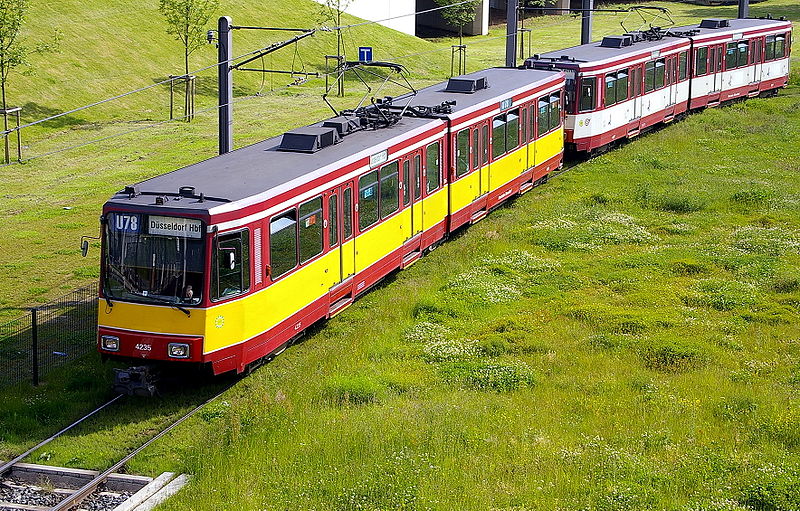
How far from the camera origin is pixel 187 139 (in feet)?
132

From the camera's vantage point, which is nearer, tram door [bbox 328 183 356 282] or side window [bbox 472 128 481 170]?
tram door [bbox 328 183 356 282]

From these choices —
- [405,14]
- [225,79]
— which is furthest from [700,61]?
[405,14]

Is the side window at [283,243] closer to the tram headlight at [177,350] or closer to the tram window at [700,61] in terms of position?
the tram headlight at [177,350]

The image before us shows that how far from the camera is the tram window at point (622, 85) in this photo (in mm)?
33844

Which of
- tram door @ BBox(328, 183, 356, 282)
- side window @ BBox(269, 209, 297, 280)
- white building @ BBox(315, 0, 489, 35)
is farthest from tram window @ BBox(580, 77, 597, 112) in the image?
white building @ BBox(315, 0, 489, 35)

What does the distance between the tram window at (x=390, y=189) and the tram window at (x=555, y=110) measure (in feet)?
33.8

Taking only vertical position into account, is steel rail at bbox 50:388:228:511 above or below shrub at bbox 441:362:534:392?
below

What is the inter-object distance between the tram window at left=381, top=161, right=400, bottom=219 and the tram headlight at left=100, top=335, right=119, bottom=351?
21.1 feet

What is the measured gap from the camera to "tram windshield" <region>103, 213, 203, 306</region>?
1523cm

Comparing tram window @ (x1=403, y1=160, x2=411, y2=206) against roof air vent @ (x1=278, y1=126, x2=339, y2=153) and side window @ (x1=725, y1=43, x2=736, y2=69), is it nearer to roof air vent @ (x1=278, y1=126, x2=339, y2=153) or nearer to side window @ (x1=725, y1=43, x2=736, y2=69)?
roof air vent @ (x1=278, y1=126, x2=339, y2=153)

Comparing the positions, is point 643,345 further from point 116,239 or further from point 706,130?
point 706,130

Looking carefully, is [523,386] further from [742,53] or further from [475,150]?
[742,53]

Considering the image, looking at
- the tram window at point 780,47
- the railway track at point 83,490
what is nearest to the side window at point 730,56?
the tram window at point 780,47

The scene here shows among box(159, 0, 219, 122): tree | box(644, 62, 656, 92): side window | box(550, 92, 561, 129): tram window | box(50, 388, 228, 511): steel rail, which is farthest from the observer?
box(159, 0, 219, 122): tree
